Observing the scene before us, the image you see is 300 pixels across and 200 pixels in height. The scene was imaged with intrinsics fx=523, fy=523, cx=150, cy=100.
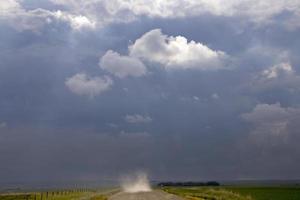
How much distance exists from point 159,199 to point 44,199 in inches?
908

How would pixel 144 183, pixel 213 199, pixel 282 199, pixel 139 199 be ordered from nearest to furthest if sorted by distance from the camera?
pixel 139 199
pixel 213 199
pixel 282 199
pixel 144 183

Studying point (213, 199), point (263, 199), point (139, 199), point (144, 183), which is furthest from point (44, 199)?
point (144, 183)

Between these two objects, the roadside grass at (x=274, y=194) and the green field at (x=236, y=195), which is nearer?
the green field at (x=236, y=195)

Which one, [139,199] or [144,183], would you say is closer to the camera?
[139,199]

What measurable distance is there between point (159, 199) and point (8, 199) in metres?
27.2

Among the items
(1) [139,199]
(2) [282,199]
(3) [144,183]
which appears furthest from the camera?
(3) [144,183]

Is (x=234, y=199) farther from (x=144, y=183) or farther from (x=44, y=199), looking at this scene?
(x=144, y=183)

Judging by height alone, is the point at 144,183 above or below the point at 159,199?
above

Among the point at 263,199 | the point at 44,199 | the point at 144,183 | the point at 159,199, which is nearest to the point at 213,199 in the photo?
the point at 159,199

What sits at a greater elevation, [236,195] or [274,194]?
[274,194]

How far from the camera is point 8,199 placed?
3248 inches

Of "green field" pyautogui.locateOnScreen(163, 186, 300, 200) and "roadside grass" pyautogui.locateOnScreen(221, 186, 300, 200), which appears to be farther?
"roadside grass" pyautogui.locateOnScreen(221, 186, 300, 200)

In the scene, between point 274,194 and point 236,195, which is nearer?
point 236,195

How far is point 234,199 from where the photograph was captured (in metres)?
72.4
